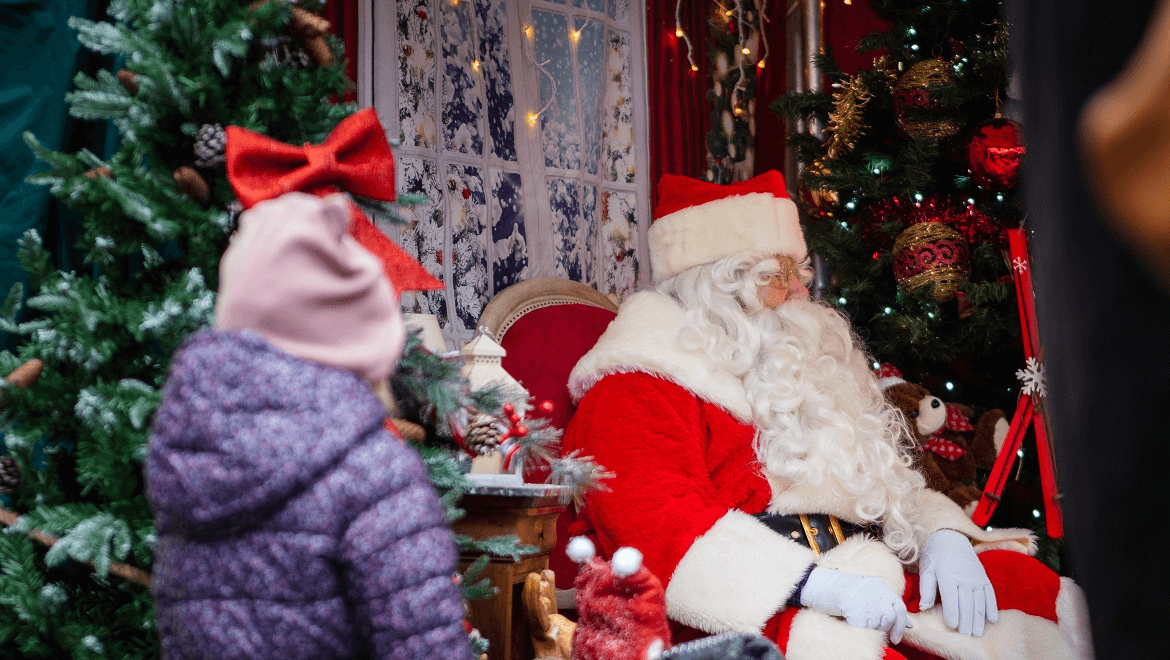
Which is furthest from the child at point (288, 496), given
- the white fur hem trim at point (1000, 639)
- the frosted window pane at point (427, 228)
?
the frosted window pane at point (427, 228)

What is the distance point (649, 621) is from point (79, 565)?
0.84 meters

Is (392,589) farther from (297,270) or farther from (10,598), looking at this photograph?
(10,598)

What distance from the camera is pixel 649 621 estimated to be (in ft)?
4.10

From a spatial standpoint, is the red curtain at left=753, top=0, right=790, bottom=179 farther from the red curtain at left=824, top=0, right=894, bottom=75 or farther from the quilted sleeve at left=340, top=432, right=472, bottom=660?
the quilted sleeve at left=340, top=432, right=472, bottom=660

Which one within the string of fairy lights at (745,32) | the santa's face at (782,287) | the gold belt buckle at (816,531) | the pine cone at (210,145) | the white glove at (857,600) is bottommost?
the white glove at (857,600)

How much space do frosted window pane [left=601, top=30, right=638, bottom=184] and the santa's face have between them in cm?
98

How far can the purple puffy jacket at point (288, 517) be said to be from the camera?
37.5 inches

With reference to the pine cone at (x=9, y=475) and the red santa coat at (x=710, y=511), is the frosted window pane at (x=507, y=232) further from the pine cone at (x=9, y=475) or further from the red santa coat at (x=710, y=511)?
the pine cone at (x=9, y=475)

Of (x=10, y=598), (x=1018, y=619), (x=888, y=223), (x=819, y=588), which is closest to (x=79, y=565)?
(x=10, y=598)

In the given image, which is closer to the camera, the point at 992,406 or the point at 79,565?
the point at 79,565

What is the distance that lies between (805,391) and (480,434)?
42.2 inches

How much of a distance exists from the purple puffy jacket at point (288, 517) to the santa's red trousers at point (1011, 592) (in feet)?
3.75

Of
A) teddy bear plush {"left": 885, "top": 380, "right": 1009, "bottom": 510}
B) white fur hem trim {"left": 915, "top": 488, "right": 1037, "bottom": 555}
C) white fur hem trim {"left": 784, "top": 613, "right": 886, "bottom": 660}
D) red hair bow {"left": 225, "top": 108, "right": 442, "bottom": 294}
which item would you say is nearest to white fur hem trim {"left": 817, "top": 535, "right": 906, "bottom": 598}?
white fur hem trim {"left": 784, "top": 613, "right": 886, "bottom": 660}

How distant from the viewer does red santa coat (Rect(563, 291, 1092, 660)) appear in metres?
1.89
